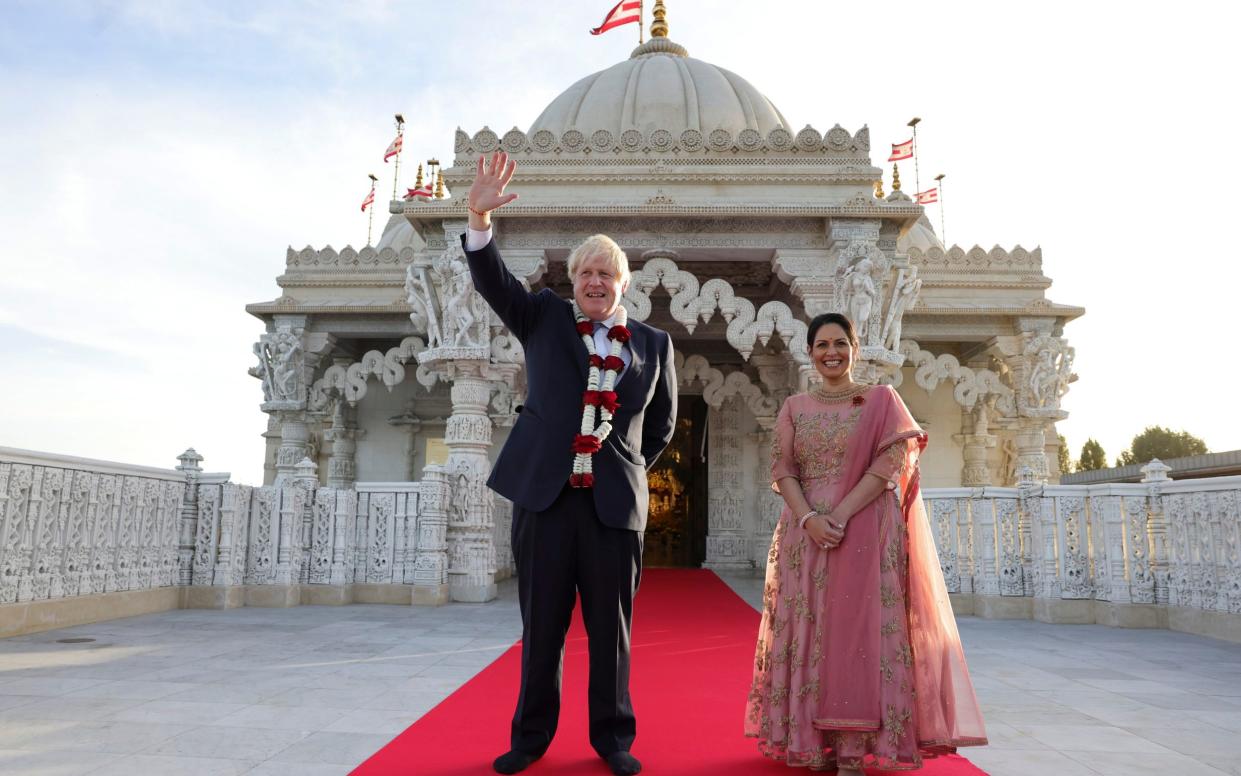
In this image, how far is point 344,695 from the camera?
3619mm

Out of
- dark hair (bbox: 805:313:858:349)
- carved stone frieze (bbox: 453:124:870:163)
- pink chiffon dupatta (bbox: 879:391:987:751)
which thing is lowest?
pink chiffon dupatta (bbox: 879:391:987:751)

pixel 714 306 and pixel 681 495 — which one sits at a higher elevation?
pixel 714 306

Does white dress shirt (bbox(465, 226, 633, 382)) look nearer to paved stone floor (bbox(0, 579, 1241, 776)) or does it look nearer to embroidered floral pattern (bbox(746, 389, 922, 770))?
embroidered floral pattern (bbox(746, 389, 922, 770))

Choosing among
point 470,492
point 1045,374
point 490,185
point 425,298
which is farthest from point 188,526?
point 1045,374

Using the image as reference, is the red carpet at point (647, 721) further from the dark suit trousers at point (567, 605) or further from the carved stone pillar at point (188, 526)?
the carved stone pillar at point (188, 526)

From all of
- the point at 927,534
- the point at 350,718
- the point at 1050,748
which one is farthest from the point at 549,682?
the point at 1050,748

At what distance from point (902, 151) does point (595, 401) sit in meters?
12.3

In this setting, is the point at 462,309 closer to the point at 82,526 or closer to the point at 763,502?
the point at 82,526

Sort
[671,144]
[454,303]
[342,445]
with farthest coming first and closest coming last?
[342,445] → [671,144] → [454,303]

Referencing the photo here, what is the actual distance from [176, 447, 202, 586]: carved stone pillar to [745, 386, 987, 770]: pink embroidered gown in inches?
243

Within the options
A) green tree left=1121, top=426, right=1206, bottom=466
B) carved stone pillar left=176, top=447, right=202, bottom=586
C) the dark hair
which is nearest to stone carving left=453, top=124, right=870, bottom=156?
carved stone pillar left=176, top=447, right=202, bottom=586

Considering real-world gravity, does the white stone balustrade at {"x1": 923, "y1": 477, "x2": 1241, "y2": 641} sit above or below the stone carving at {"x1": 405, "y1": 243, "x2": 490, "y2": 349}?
below

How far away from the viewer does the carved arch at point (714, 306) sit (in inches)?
319

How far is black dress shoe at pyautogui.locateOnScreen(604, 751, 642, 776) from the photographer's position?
7.80 ft
